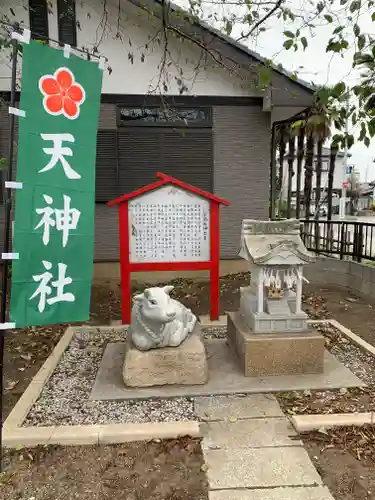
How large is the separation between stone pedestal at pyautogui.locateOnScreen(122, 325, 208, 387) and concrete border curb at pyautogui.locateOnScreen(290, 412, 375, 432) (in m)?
1.22

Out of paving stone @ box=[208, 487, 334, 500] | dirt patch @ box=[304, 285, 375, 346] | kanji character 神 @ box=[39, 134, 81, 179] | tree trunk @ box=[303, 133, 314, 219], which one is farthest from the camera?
tree trunk @ box=[303, 133, 314, 219]

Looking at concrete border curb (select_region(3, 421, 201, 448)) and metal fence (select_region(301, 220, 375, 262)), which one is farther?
metal fence (select_region(301, 220, 375, 262))

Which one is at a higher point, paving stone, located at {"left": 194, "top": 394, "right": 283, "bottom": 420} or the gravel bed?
paving stone, located at {"left": 194, "top": 394, "right": 283, "bottom": 420}

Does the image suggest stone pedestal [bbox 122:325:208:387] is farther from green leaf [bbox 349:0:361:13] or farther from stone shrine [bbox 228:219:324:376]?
green leaf [bbox 349:0:361:13]

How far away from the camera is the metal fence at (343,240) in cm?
980

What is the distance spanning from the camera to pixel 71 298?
3.54 meters

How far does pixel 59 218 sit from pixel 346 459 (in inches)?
130

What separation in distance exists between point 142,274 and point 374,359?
5.96m

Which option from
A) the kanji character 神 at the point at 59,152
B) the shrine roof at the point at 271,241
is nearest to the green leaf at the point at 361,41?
the shrine roof at the point at 271,241

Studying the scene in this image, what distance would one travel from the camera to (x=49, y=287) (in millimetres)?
3420

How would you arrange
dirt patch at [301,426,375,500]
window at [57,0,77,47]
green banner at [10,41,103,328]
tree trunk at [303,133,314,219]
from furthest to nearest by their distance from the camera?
tree trunk at [303,133,314,219] < window at [57,0,77,47] < green banner at [10,41,103,328] < dirt patch at [301,426,375,500]

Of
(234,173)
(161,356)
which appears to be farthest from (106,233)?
(161,356)

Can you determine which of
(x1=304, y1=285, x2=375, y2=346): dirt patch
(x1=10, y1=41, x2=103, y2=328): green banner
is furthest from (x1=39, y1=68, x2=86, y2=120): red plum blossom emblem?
(x1=304, y1=285, x2=375, y2=346): dirt patch

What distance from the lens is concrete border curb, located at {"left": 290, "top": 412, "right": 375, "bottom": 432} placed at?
3.74m
